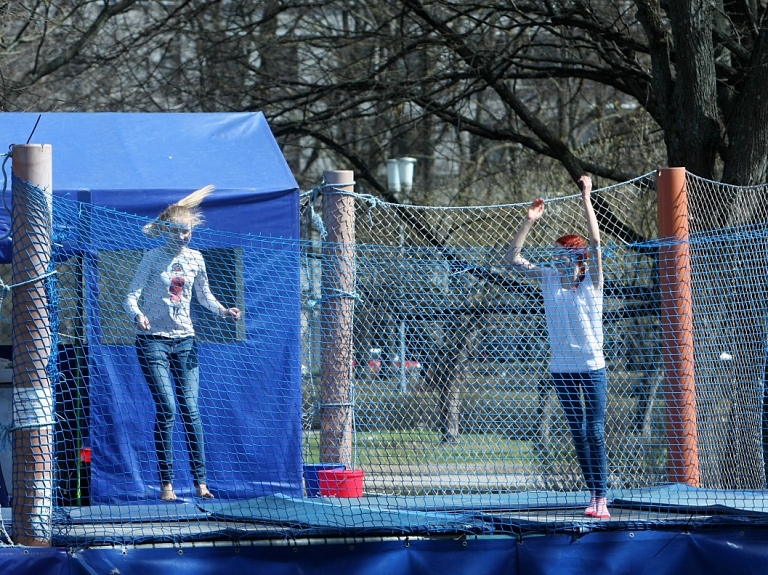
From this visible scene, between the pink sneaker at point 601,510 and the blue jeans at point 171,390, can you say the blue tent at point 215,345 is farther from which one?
the pink sneaker at point 601,510

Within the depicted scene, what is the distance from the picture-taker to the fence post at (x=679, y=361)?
5133 millimetres

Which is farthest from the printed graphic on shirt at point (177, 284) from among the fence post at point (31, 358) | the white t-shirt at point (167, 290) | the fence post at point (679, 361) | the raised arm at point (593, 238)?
the fence post at point (679, 361)

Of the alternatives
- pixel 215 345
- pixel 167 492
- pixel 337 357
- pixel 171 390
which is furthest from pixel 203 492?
pixel 337 357

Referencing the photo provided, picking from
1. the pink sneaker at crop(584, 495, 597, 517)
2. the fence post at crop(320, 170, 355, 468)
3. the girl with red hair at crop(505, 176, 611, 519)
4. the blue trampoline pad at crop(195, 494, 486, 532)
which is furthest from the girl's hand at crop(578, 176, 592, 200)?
the blue trampoline pad at crop(195, 494, 486, 532)

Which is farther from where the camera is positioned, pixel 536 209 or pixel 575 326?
pixel 536 209

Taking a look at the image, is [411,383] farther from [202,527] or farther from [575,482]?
[202,527]

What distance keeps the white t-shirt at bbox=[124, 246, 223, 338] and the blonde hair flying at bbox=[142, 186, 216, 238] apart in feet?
0.44

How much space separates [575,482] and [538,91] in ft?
28.3

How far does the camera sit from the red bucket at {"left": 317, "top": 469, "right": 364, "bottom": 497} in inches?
205

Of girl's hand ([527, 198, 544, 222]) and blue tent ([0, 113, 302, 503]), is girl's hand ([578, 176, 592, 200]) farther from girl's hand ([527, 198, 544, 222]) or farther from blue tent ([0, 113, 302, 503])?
blue tent ([0, 113, 302, 503])

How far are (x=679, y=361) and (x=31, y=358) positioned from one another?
120 inches

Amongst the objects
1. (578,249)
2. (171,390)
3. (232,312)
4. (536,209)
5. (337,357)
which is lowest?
(171,390)

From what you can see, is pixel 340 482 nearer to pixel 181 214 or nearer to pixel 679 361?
pixel 181 214

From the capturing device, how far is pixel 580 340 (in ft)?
16.0
